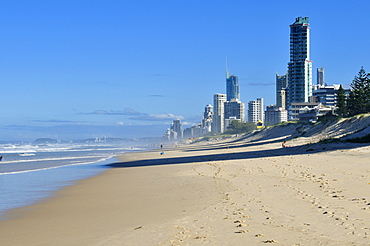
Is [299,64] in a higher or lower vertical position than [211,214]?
higher

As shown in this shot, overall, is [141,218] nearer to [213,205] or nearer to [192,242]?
[213,205]

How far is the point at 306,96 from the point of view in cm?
17988

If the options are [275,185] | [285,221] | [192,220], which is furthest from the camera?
[275,185]

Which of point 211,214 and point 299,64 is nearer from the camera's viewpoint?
point 211,214

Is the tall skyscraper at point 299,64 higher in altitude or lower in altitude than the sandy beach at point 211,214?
higher

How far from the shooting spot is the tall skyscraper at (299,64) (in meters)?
181

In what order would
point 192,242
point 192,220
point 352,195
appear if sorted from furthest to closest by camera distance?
point 352,195 → point 192,220 → point 192,242

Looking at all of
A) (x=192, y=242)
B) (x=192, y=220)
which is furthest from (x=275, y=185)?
(x=192, y=242)

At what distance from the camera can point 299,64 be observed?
184 meters

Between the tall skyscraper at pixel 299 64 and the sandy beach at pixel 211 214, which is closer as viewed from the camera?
the sandy beach at pixel 211 214

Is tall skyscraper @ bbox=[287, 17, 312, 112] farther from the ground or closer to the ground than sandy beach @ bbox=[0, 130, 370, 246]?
farther from the ground

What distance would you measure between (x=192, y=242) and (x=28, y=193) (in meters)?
11.8

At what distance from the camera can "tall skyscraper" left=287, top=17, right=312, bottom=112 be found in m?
181

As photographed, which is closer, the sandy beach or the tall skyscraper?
the sandy beach
